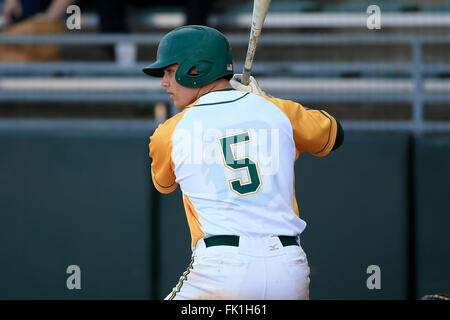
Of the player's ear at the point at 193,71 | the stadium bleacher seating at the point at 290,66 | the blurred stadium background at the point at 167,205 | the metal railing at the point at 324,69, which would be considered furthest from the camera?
the stadium bleacher seating at the point at 290,66

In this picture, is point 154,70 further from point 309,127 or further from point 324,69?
point 324,69

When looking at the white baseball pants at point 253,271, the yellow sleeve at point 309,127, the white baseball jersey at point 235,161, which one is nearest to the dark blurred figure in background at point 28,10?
the white baseball jersey at point 235,161

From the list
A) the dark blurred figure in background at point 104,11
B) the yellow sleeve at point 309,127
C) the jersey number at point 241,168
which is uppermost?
the dark blurred figure in background at point 104,11

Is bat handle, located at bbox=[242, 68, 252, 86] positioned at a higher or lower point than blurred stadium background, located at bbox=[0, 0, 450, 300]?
higher

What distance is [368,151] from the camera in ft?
14.7

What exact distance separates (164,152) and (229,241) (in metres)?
0.46

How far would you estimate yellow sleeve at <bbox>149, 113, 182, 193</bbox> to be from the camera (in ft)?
8.86

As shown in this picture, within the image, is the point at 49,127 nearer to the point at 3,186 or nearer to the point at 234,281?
the point at 3,186

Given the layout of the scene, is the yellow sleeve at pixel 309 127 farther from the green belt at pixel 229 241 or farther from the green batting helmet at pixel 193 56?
the green belt at pixel 229 241

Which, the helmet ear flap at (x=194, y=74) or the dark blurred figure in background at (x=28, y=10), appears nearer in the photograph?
the helmet ear flap at (x=194, y=74)

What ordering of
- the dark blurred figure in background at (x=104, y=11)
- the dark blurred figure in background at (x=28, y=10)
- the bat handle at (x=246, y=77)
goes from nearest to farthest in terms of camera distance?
the bat handle at (x=246, y=77)
the dark blurred figure in background at (x=104, y=11)
the dark blurred figure in background at (x=28, y=10)

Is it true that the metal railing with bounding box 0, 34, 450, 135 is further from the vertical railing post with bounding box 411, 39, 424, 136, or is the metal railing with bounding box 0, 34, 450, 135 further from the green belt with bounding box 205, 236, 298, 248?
the green belt with bounding box 205, 236, 298, 248

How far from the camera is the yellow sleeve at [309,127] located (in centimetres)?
275

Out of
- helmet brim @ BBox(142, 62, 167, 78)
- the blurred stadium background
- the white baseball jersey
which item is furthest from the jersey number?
the blurred stadium background
